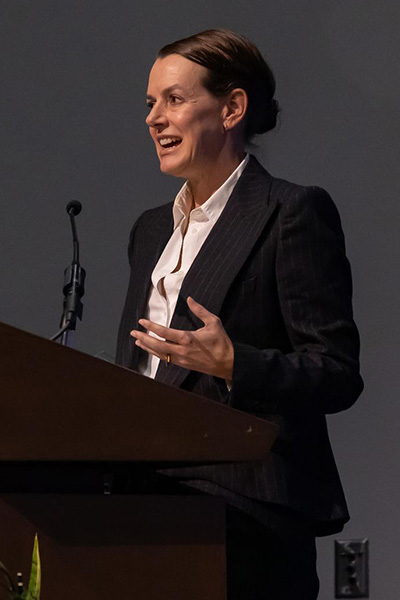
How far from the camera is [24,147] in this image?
103 inches

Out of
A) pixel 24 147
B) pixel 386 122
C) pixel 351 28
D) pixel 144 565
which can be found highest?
pixel 351 28

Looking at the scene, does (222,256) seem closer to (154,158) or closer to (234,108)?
(234,108)

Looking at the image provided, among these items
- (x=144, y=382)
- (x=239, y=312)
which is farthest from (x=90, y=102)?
(x=144, y=382)

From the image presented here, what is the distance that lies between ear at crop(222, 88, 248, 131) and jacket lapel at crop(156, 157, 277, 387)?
15 cm

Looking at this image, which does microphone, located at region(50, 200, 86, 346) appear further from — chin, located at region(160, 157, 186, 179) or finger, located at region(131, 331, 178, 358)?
finger, located at region(131, 331, 178, 358)

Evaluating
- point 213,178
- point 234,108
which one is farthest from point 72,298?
point 234,108

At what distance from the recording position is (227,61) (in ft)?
5.56

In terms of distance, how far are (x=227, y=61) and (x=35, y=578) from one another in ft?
3.32

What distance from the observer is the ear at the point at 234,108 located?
5.60 feet

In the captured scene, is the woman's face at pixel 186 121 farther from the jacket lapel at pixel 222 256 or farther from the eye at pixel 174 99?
the jacket lapel at pixel 222 256

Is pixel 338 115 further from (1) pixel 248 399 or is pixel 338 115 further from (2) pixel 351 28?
(1) pixel 248 399

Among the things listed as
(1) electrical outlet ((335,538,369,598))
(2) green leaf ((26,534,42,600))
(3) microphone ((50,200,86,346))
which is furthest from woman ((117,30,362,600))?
(1) electrical outlet ((335,538,369,598))

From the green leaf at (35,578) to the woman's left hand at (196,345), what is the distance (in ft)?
0.92

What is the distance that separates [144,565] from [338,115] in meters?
1.98
